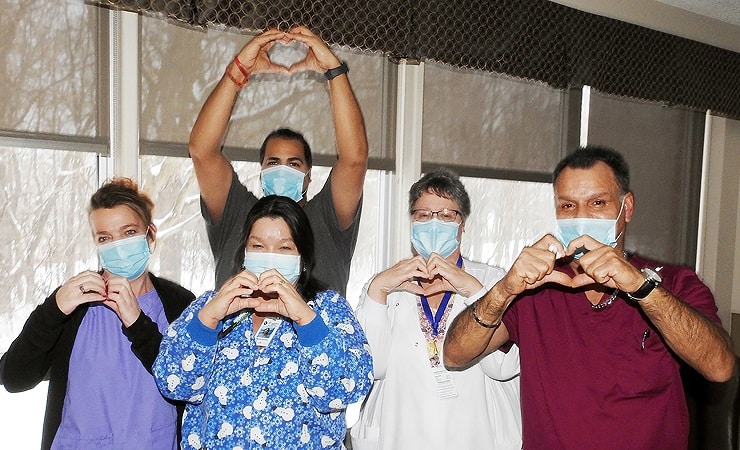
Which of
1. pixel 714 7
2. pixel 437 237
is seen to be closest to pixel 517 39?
pixel 714 7

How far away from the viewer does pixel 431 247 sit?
2.35 meters

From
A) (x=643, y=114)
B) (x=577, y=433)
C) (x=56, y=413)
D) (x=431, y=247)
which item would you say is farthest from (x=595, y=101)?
(x=56, y=413)

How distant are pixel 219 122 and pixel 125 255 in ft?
1.93

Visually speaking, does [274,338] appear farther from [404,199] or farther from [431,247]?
[404,199]

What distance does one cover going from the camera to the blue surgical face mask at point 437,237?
7.71ft

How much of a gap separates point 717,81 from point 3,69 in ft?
15.2

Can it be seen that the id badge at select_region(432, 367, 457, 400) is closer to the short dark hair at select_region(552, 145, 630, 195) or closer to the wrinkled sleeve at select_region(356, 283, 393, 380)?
the wrinkled sleeve at select_region(356, 283, 393, 380)

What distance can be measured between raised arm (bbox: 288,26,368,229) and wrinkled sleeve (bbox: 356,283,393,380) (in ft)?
1.45

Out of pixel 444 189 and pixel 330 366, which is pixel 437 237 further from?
pixel 330 366

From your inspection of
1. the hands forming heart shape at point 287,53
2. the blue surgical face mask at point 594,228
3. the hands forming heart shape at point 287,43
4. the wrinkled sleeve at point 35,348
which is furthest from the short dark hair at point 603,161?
the hands forming heart shape at point 287,53

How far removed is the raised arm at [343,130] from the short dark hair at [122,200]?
27.7 inches

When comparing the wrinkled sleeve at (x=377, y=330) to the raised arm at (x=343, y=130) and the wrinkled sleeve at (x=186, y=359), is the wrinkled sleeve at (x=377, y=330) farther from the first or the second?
the wrinkled sleeve at (x=186, y=359)

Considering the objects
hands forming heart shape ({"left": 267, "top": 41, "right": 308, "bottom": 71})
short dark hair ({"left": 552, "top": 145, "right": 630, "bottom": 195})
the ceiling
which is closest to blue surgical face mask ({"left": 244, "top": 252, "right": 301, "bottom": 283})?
short dark hair ({"left": 552, "top": 145, "right": 630, "bottom": 195})

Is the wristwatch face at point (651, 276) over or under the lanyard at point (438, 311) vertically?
over
